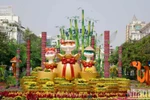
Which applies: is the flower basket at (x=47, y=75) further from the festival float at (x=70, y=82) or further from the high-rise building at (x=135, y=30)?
the high-rise building at (x=135, y=30)

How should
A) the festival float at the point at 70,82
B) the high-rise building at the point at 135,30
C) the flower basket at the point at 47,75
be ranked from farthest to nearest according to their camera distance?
1. the high-rise building at the point at 135,30
2. the flower basket at the point at 47,75
3. the festival float at the point at 70,82

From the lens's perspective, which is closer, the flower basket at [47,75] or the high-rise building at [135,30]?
the flower basket at [47,75]

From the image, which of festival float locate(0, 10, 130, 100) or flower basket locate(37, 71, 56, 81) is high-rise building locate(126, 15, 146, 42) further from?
flower basket locate(37, 71, 56, 81)

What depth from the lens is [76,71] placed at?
Answer: 22578mm

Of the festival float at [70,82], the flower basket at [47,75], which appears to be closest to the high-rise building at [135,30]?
the festival float at [70,82]

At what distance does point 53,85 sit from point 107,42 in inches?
196

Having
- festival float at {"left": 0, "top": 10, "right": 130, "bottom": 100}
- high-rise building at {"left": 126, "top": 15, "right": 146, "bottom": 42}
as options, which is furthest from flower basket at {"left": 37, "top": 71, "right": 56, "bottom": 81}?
high-rise building at {"left": 126, "top": 15, "right": 146, "bottom": 42}

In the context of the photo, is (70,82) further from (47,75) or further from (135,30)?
(135,30)

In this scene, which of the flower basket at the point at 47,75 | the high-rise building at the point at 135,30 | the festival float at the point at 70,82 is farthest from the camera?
the high-rise building at the point at 135,30

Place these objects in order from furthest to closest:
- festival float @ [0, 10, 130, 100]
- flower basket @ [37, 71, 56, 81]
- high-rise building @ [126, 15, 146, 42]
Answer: high-rise building @ [126, 15, 146, 42] < flower basket @ [37, 71, 56, 81] < festival float @ [0, 10, 130, 100]

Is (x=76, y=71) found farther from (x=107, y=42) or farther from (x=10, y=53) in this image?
(x=10, y=53)

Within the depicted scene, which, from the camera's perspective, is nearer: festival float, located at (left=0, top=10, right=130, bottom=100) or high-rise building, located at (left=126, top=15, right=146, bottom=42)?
festival float, located at (left=0, top=10, right=130, bottom=100)

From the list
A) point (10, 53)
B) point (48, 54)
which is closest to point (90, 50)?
point (48, 54)

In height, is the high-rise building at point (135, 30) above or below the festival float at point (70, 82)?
above
